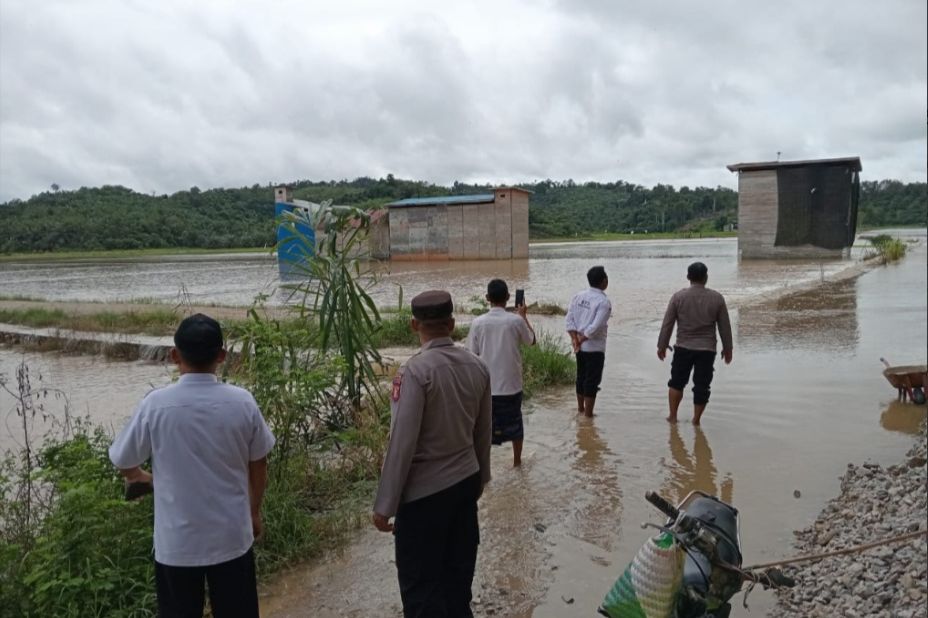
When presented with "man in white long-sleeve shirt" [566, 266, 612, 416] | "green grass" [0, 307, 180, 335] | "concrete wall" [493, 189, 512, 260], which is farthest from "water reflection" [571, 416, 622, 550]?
"concrete wall" [493, 189, 512, 260]

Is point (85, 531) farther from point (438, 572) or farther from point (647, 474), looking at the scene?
point (647, 474)

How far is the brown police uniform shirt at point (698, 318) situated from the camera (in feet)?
20.5

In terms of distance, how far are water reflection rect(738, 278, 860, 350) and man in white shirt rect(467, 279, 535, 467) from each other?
24.1 ft

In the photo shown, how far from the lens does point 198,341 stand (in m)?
2.41

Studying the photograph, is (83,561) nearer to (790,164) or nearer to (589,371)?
(589,371)

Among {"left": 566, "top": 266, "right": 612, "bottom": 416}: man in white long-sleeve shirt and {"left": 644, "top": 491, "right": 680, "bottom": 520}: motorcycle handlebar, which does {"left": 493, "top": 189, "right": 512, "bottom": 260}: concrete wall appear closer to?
{"left": 566, "top": 266, "right": 612, "bottom": 416}: man in white long-sleeve shirt

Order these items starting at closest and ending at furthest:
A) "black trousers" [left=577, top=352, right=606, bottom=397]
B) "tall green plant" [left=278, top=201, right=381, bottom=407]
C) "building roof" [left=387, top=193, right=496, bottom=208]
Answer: "tall green plant" [left=278, top=201, right=381, bottom=407] → "black trousers" [left=577, top=352, right=606, bottom=397] → "building roof" [left=387, top=193, right=496, bottom=208]

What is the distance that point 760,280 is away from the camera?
81.9 feet

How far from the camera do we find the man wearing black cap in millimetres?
6258

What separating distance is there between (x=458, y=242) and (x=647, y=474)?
4265cm

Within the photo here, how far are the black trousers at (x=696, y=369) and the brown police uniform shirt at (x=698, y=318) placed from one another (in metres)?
0.06

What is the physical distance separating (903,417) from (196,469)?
6.82 metres

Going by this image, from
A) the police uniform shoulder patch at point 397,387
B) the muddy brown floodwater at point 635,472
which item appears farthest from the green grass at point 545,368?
the police uniform shoulder patch at point 397,387

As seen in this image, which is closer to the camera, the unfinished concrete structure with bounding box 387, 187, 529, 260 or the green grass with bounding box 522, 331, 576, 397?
the green grass with bounding box 522, 331, 576, 397
